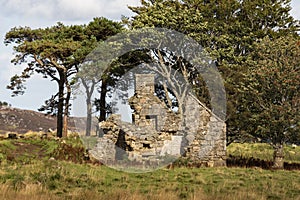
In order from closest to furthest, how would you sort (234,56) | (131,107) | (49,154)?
(49,154)
(131,107)
(234,56)

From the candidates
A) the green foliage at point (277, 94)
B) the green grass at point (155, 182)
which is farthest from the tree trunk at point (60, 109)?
the green grass at point (155, 182)

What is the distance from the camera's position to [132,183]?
51.5ft

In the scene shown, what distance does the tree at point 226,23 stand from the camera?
33594 mm

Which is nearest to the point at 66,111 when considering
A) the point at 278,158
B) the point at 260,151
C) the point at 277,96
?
the point at 260,151

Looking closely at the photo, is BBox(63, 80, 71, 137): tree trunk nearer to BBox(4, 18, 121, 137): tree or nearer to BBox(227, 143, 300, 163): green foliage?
BBox(4, 18, 121, 137): tree

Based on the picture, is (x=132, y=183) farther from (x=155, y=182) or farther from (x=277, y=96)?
(x=277, y=96)

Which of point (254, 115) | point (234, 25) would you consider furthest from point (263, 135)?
point (234, 25)

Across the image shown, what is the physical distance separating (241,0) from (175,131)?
19.3 m

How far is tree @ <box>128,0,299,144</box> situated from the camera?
33.6m

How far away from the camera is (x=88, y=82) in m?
35.4

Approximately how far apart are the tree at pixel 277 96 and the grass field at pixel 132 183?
3.80 m

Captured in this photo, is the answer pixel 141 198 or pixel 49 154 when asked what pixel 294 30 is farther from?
pixel 141 198

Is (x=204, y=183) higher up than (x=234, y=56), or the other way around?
(x=234, y=56)

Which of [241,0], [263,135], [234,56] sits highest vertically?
[241,0]
